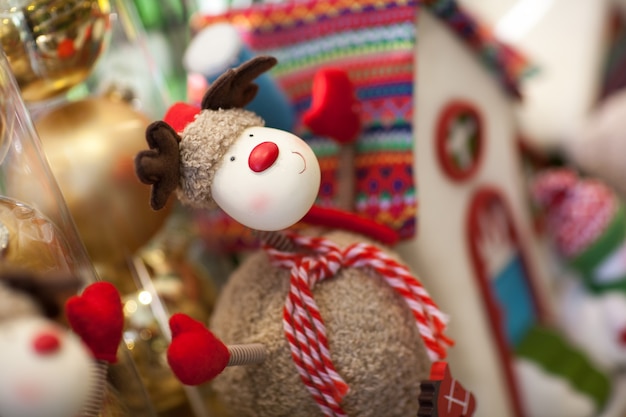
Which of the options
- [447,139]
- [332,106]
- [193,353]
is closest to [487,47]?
[447,139]

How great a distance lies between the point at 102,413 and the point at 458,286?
0.37 m

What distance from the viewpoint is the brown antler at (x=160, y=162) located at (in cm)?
40

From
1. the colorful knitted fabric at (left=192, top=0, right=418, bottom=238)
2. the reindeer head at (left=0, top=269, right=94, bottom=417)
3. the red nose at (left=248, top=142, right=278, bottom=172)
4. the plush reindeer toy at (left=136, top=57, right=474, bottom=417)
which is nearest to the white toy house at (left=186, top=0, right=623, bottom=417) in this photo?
the colorful knitted fabric at (left=192, top=0, right=418, bottom=238)

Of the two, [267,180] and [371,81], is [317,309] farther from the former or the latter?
[371,81]

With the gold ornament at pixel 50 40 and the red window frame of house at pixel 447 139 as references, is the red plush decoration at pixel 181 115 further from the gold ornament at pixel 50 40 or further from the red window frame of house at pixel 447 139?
the red window frame of house at pixel 447 139

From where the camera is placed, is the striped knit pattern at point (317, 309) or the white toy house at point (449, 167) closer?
the striped knit pattern at point (317, 309)

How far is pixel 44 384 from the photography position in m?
0.31

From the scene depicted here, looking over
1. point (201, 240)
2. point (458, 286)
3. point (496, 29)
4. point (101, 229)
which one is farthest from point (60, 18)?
point (496, 29)

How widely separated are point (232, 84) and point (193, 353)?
0.19 meters

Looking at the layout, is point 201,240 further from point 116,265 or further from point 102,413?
point 102,413

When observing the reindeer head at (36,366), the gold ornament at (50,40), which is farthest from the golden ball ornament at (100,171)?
the reindeer head at (36,366)

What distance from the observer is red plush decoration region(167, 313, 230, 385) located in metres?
0.39

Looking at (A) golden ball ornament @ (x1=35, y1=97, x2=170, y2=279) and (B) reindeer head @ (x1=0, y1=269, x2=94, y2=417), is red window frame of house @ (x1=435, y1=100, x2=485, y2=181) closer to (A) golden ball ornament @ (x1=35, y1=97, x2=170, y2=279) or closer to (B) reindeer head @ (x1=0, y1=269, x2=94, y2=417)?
(A) golden ball ornament @ (x1=35, y1=97, x2=170, y2=279)

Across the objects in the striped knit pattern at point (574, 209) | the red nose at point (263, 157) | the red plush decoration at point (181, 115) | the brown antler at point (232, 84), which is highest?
the brown antler at point (232, 84)
